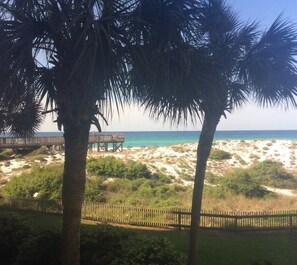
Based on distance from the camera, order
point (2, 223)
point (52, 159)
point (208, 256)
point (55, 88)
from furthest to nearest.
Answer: point (52, 159) < point (208, 256) < point (2, 223) < point (55, 88)

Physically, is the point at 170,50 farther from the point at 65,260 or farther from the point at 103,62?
the point at 65,260

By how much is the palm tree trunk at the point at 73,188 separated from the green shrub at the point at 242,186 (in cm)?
2085

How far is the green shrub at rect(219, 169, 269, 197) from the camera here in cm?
2510

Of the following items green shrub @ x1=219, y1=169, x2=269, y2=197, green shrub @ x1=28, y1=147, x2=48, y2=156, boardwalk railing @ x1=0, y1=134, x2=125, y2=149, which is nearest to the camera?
green shrub @ x1=219, y1=169, x2=269, y2=197

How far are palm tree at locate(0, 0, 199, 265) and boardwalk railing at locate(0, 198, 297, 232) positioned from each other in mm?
11707

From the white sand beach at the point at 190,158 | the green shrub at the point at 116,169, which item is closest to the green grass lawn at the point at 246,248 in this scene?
the green shrub at the point at 116,169

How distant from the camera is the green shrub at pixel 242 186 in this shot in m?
25.1

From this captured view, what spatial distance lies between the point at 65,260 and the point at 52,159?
30.9 metres

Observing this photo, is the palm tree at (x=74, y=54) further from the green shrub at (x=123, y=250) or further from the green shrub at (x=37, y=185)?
the green shrub at (x=37, y=185)

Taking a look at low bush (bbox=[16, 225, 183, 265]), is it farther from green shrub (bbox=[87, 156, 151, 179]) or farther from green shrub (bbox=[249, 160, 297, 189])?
green shrub (bbox=[249, 160, 297, 189])

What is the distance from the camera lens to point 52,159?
1388 inches

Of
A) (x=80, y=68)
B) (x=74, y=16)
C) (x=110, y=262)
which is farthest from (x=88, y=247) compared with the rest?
(x=74, y=16)

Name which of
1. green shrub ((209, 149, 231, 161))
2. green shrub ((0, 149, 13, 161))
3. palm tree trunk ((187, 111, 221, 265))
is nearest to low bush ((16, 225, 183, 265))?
palm tree trunk ((187, 111, 221, 265))

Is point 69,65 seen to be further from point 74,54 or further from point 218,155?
point 218,155
